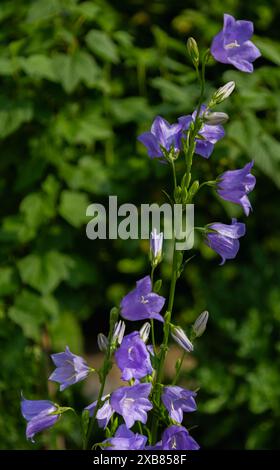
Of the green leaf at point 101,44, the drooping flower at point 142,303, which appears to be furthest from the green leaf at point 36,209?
the drooping flower at point 142,303

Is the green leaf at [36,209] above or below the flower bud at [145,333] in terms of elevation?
below

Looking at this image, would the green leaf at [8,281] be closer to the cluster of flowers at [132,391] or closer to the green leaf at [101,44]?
the green leaf at [101,44]

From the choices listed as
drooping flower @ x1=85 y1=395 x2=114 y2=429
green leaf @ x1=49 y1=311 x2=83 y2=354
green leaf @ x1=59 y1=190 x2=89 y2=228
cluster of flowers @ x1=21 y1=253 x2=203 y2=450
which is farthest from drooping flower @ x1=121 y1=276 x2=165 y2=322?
green leaf @ x1=49 y1=311 x2=83 y2=354

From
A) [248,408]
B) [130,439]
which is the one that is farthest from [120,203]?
[130,439]

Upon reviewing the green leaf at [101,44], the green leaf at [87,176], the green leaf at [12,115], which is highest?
the green leaf at [101,44]

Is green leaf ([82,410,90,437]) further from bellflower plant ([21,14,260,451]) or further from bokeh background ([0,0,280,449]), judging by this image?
bokeh background ([0,0,280,449])

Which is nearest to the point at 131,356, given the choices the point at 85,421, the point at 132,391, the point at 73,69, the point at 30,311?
the point at 132,391

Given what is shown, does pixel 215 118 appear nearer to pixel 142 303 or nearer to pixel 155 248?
pixel 155 248
